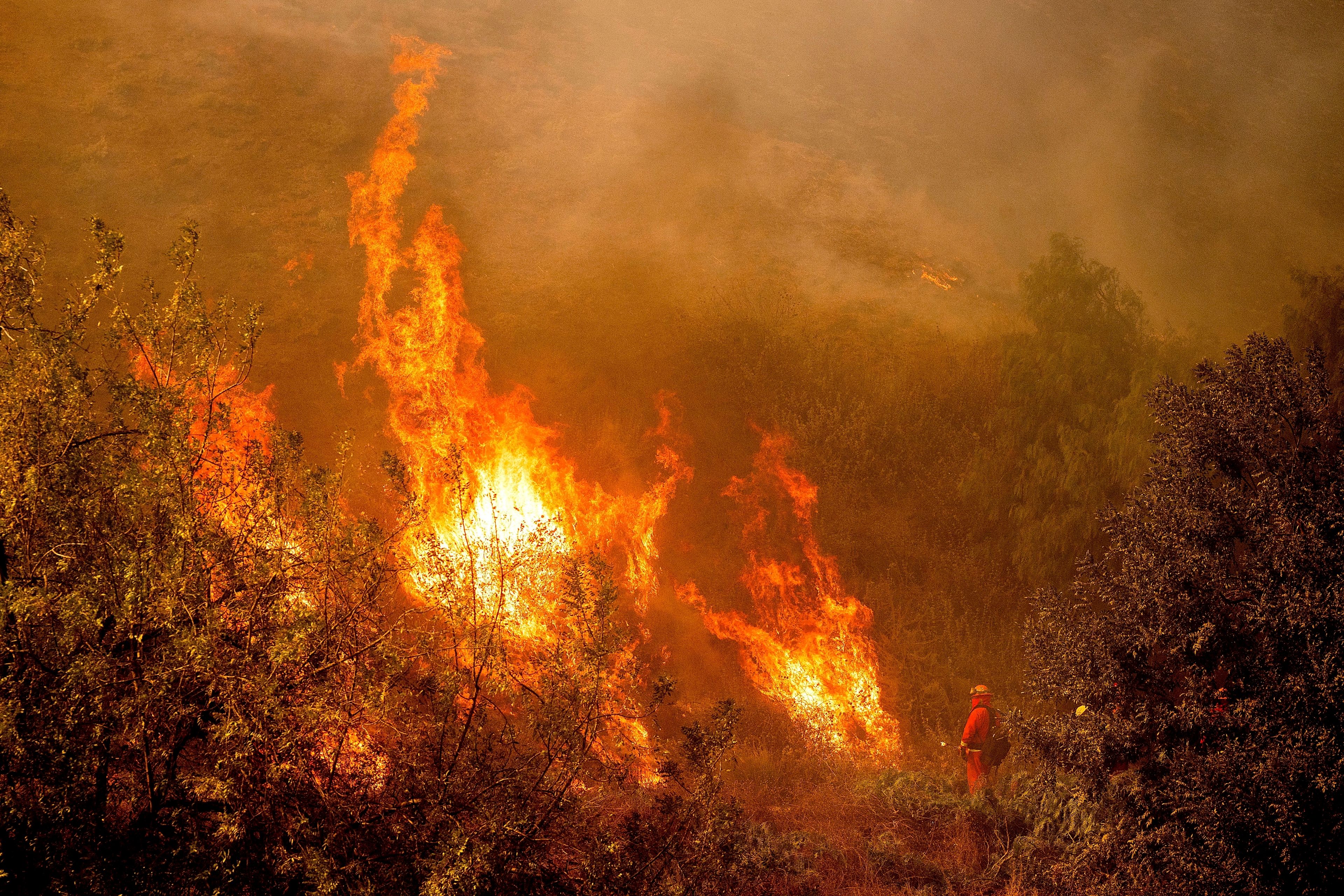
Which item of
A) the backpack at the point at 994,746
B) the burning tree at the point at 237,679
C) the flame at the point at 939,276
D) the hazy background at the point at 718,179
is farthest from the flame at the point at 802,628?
the burning tree at the point at 237,679

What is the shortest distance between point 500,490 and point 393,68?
28.4ft

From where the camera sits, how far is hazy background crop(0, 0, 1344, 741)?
47.9 ft

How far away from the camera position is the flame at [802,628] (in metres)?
13.8

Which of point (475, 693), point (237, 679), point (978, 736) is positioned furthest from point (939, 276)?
point (237, 679)

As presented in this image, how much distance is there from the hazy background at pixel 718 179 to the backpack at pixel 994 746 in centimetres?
225

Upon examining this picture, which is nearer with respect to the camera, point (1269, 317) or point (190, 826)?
point (190, 826)

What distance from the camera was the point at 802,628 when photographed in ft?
46.6

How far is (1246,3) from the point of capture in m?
18.1

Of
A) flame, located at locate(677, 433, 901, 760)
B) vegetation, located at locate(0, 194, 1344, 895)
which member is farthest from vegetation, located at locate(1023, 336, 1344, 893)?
flame, located at locate(677, 433, 901, 760)

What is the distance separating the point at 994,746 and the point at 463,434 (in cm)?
989

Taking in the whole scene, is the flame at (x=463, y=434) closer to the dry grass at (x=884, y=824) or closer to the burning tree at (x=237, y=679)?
the dry grass at (x=884, y=824)

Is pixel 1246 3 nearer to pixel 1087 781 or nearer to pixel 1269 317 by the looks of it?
pixel 1269 317

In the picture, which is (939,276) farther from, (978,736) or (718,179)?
(978,736)

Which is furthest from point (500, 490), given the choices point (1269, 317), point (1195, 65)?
point (1195, 65)
